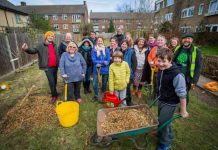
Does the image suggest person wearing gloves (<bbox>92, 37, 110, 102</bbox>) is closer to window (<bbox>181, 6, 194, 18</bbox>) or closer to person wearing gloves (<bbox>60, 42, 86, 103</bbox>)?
person wearing gloves (<bbox>60, 42, 86, 103</bbox>)

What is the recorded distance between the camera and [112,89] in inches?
132

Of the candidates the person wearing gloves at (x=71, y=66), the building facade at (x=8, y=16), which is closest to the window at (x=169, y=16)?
the building facade at (x=8, y=16)

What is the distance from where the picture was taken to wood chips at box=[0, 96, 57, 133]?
326cm

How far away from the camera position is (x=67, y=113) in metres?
2.97

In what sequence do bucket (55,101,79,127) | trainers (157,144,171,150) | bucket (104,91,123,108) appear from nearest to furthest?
trainers (157,144,171,150)
bucket (55,101,79,127)
bucket (104,91,123,108)

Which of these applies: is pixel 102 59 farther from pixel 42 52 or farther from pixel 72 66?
pixel 42 52

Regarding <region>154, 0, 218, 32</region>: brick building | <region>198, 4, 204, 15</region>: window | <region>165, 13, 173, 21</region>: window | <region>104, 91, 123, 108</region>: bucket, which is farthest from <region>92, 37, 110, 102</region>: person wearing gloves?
<region>165, 13, 173, 21</region>: window

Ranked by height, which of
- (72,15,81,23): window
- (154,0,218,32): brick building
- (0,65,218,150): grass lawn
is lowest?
(0,65,218,150): grass lawn

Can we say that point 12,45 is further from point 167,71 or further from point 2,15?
point 2,15

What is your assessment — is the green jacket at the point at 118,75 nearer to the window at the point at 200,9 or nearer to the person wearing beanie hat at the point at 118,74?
the person wearing beanie hat at the point at 118,74

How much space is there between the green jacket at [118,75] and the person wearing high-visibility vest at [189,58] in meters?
1.34

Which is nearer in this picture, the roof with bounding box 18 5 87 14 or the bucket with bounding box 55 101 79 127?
the bucket with bounding box 55 101 79 127

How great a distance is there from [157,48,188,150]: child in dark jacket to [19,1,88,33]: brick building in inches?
1783

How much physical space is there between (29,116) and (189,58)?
172 inches
